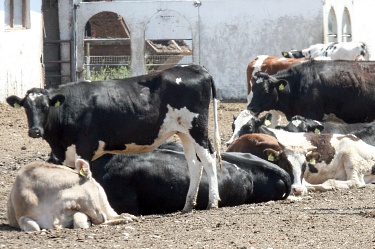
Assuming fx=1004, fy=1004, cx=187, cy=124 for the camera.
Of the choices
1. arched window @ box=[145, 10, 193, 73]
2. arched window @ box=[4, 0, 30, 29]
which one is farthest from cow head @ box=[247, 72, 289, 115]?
arched window @ box=[145, 10, 193, 73]

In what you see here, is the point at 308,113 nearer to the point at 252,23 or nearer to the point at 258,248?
the point at 258,248

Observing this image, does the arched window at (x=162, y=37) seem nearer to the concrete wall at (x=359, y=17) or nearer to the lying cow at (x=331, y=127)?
the concrete wall at (x=359, y=17)

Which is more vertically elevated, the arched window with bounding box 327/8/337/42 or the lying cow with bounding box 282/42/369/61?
the arched window with bounding box 327/8/337/42

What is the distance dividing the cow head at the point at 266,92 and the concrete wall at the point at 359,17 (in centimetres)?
1485

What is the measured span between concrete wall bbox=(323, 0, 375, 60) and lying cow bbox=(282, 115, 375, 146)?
54.1 ft

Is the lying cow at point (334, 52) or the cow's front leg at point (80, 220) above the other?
the lying cow at point (334, 52)

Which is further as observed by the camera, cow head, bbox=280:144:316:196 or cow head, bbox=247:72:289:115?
cow head, bbox=247:72:289:115

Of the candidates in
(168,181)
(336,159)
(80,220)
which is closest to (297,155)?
(336,159)

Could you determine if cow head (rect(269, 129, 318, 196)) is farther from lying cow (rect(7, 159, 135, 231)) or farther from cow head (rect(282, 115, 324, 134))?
lying cow (rect(7, 159, 135, 231))

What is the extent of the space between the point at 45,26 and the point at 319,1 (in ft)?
28.0

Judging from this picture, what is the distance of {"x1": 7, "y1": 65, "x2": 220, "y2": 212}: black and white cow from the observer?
38.5 ft

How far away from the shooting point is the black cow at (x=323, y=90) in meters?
17.8

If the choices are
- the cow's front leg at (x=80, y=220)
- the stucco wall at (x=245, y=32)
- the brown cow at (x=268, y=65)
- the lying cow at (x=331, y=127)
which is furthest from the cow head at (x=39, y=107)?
the stucco wall at (x=245, y=32)

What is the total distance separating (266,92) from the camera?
18234 mm
